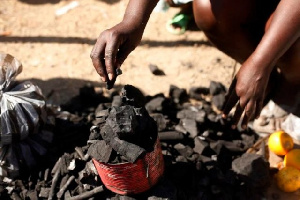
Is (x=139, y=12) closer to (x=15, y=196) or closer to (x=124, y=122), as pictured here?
(x=124, y=122)

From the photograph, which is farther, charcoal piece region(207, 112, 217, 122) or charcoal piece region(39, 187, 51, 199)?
charcoal piece region(207, 112, 217, 122)

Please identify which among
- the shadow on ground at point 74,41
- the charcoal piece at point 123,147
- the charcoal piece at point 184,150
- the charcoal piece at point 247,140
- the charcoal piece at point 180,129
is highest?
the charcoal piece at point 123,147

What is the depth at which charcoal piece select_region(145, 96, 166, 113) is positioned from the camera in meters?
3.87

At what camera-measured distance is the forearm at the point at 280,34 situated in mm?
2518

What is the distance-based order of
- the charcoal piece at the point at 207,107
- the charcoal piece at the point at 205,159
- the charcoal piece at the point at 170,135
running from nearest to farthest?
1. the charcoal piece at the point at 205,159
2. the charcoal piece at the point at 170,135
3. the charcoal piece at the point at 207,107

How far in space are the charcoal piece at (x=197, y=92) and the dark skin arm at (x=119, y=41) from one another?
5.14 feet

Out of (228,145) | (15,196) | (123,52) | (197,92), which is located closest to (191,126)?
(228,145)

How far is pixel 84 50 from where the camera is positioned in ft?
15.8

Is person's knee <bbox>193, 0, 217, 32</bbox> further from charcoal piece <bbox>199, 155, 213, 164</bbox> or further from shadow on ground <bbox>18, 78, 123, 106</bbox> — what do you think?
shadow on ground <bbox>18, 78, 123, 106</bbox>

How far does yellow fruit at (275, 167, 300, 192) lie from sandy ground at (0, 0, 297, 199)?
129 centimetres

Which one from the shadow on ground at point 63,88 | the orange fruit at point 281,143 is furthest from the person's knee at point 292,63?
the shadow on ground at point 63,88

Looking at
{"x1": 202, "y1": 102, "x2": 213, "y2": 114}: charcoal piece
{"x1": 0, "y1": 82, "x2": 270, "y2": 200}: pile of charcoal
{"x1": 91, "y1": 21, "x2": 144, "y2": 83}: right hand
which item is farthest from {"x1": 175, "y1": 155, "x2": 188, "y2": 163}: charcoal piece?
{"x1": 91, "y1": 21, "x2": 144, "y2": 83}: right hand

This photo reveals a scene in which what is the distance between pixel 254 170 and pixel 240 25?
4.31ft

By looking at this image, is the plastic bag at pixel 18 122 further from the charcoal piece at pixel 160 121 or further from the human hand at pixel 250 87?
the human hand at pixel 250 87
